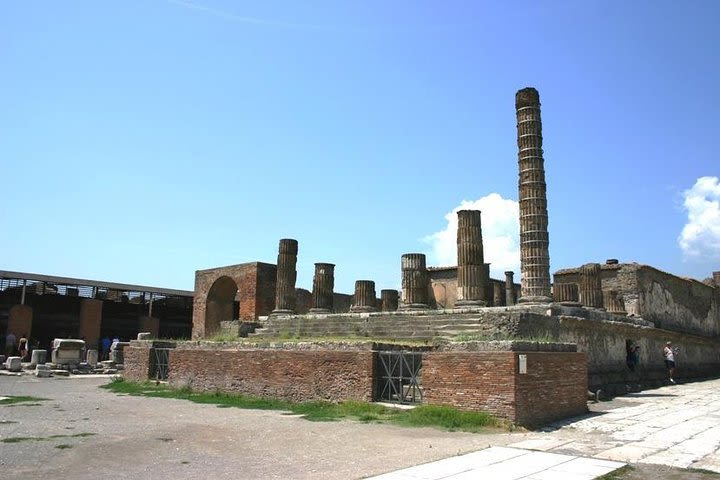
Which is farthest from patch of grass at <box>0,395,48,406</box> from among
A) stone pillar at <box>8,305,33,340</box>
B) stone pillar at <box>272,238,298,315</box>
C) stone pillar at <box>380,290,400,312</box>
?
stone pillar at <box>8,305,33,340</box>

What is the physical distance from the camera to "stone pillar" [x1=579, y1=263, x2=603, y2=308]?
1975 centimetres

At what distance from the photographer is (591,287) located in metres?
19.9

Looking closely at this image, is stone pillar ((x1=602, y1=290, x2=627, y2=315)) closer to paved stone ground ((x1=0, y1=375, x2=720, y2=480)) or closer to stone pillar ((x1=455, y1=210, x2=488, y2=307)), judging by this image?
stone pillar ((x1=455, y1=210, x2=488, y2=307))

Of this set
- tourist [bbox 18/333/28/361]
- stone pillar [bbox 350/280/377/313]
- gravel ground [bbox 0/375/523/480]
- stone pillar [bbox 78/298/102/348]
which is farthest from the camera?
stone pillar [bbox 78/298/102/348]

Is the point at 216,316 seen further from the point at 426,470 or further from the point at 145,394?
the point at 426,470

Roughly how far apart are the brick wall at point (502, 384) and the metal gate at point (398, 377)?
51 cm

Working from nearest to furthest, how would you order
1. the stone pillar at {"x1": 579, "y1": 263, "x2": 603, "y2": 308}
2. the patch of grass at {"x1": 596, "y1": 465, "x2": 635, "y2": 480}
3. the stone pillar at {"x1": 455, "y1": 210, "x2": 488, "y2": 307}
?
the patch of grass at {"x1": 596, "y1": 465, "x2": 635, "y2": 480}, the stone pillar at {"x1": 455, "y1": 210, "x2": 488, "y2": 307}, the stone pillar at {"x1": 579, "y1": 263, "x2": 603, "y2": 308}

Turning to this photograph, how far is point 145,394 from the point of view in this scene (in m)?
15.0

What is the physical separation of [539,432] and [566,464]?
8.48 ft

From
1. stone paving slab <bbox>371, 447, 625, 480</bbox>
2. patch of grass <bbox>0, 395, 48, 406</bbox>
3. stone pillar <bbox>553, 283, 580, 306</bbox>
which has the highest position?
stone pillar <bbox>553, 283, 580, 306</bbox>

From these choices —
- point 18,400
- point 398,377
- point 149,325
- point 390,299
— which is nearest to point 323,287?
point 390,299

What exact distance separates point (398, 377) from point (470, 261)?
23.8 feet

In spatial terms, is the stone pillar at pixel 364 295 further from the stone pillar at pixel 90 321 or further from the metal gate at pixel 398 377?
the stone pillar at pixel 90 321

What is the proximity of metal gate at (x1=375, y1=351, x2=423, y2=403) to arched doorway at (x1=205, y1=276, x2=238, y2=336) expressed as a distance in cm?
1763
